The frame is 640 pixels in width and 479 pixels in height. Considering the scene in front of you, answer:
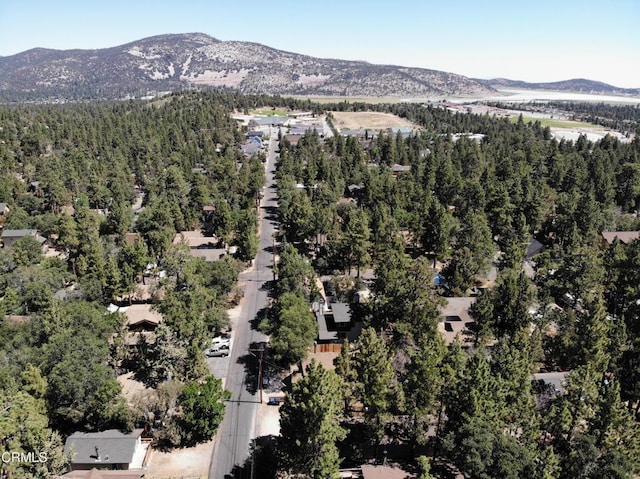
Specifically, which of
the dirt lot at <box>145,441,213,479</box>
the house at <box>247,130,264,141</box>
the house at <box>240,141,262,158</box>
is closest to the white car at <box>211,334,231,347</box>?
the dirt lot at <box>145,441,213,479</box>

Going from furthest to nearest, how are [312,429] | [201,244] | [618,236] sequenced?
[201,244], [618,236], [312,429]

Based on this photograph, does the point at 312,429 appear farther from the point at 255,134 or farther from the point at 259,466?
the point at 255,134

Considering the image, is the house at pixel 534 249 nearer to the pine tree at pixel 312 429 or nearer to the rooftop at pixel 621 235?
the rooftop at pixel 621 235

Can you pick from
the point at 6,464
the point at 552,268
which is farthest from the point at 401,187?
the point at 6,464

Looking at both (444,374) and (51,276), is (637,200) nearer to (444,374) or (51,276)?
(444,374)

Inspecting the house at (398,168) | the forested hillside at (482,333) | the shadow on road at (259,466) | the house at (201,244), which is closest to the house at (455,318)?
the forested hillside at (482,333)

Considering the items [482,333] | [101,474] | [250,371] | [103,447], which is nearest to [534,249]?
[482,333]
